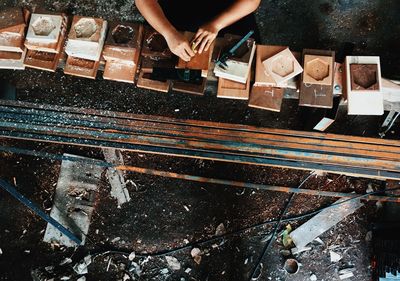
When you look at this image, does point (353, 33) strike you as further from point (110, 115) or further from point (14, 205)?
point (14, 205)

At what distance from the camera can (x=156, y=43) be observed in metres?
3.73

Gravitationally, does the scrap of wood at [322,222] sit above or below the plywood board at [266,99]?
below

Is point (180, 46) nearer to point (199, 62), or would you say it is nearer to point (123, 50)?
point (199, 62)

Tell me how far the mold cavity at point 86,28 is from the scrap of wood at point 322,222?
2.77 m

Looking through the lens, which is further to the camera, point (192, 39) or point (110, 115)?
point (110, 115)

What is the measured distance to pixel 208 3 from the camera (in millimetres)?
4168

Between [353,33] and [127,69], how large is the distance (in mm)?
2660

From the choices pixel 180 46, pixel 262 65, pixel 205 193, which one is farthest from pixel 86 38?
pixel 205 193

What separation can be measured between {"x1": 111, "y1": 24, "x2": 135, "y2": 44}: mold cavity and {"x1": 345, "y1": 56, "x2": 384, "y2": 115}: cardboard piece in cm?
179

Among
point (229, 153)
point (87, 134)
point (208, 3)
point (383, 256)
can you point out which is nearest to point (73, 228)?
point (87, 134)

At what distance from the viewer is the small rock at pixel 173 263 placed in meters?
4.54

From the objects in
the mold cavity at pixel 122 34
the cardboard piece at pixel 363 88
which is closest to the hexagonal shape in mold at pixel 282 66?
the cardboard piece at pixel 363 88

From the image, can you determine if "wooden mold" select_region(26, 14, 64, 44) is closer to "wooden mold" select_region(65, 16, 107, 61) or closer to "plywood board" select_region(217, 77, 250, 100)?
→ "wooden mold" select_region(65, 16, 107, 61)

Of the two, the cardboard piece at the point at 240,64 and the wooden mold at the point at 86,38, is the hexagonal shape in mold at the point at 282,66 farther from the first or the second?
the wooden mold at the point at 86,38
